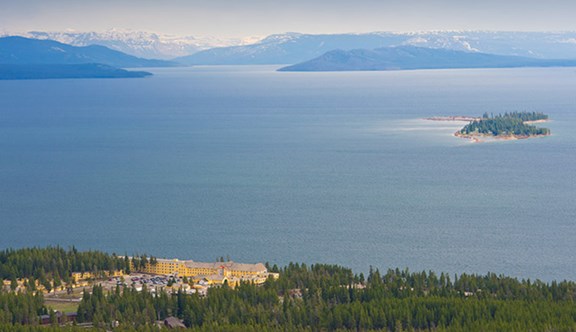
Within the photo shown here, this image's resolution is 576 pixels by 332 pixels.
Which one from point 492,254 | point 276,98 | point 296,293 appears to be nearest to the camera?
point 296,293

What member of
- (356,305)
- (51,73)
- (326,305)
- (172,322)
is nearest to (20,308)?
(172,322)

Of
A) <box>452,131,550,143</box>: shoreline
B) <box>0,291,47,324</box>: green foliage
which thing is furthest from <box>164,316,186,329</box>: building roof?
<box>452,131,550,143</box>: shoreline

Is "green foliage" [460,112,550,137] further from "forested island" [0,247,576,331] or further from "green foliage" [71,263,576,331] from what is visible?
"green foliage" [71,263,576,331]

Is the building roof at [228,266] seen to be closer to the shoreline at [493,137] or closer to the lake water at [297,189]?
the lake water at [297,189]

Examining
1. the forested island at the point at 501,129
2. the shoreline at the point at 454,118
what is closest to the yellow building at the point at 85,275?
the forested island at the point at 501,129

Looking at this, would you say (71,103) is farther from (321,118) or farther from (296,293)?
(296,293)

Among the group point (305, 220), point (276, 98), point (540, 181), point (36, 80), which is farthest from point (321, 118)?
point (36, 80)
